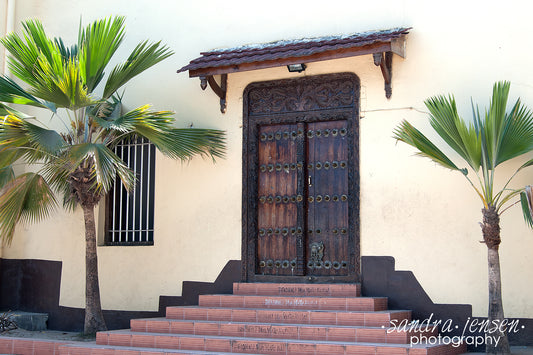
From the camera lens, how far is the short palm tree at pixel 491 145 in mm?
7652

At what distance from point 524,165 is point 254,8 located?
4436 millimetres

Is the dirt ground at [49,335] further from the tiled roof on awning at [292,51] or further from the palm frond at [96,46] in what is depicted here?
the tiled roof on awning at [292,51]

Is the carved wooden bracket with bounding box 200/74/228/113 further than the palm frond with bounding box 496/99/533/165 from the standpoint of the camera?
Yes

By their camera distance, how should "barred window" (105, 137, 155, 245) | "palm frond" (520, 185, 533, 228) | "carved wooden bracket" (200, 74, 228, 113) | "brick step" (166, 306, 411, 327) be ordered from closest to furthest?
1. "palm frond" (520, 185, 533, 228)
2. "brick step" (166, 306, 411, 327)
3. "carved wooden bracket" (200, 74, 228, 113)
4. "barred window" (105, 137, 155, 245)

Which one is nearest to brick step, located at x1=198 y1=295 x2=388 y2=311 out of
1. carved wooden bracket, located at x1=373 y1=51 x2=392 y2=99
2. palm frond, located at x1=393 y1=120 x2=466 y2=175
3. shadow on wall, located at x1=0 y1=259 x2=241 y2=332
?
shadow on wall, located at x1=0 y1=259 x2=241 y2=332

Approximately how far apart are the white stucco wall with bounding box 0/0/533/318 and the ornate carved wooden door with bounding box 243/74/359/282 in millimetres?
176

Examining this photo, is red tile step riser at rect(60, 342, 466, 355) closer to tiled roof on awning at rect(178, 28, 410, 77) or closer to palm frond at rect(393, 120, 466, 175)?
palm frond at rect(393, 120, 466, 175)

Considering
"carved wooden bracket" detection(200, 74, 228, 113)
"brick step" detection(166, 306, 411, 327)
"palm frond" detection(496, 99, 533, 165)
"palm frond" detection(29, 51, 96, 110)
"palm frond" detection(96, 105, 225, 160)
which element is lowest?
"brick step" detection(166, 306, 411, 327)

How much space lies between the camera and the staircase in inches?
297

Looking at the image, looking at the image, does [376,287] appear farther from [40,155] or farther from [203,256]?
[40,155]

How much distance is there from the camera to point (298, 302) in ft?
28.8

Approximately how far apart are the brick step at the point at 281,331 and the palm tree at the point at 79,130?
1292 mm

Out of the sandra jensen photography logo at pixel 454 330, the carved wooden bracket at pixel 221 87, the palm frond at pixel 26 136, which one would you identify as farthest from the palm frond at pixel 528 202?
the palm frond at pixel 26 136

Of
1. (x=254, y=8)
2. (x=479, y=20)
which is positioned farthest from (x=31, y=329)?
(x=479, y=20)
